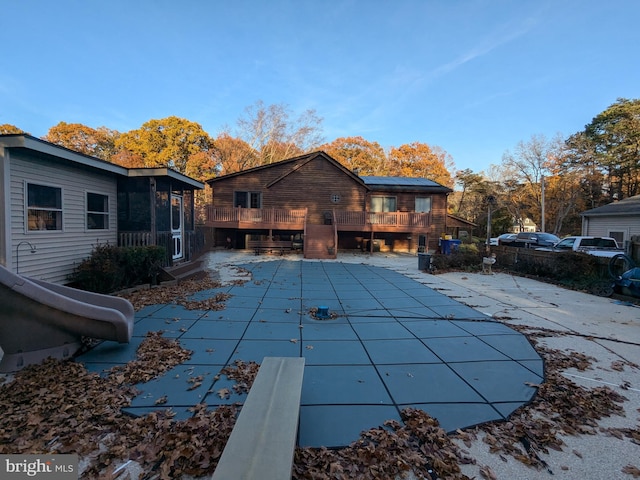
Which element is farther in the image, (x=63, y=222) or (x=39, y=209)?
(x=63, y=222)

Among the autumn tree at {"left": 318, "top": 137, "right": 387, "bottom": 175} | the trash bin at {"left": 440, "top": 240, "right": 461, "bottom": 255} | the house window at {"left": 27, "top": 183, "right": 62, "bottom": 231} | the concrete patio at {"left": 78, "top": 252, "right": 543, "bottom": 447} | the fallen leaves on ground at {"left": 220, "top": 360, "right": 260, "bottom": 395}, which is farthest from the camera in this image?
the autumn tree at {"left": 318, "top": 137, "right": 387, "bottom": 175}

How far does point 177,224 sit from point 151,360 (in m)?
8.14

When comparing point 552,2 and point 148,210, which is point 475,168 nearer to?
point 552,2

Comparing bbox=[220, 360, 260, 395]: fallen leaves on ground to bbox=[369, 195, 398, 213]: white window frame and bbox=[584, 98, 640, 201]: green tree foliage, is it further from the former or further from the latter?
bbox=[584, 98, 640, 201]: green tree foliage

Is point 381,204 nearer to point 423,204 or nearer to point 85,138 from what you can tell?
point 423,204

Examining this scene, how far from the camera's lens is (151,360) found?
366cm

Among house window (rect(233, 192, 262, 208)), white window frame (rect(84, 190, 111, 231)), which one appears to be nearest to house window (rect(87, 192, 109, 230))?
white window frame (rect(84, 190, 111, 231))

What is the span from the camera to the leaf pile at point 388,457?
6.61ft

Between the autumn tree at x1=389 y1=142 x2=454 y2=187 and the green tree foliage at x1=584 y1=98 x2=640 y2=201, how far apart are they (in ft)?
48.3

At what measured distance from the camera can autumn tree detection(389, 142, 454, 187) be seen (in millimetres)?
37938

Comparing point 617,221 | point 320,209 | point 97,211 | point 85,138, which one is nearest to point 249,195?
point 320,209

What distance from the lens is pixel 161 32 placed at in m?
12.7

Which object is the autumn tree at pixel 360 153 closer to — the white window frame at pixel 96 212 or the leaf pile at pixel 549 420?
the white window frame at pixel 96 212

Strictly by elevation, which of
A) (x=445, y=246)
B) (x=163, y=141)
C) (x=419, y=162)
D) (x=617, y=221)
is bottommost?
(x=445, y=246)
